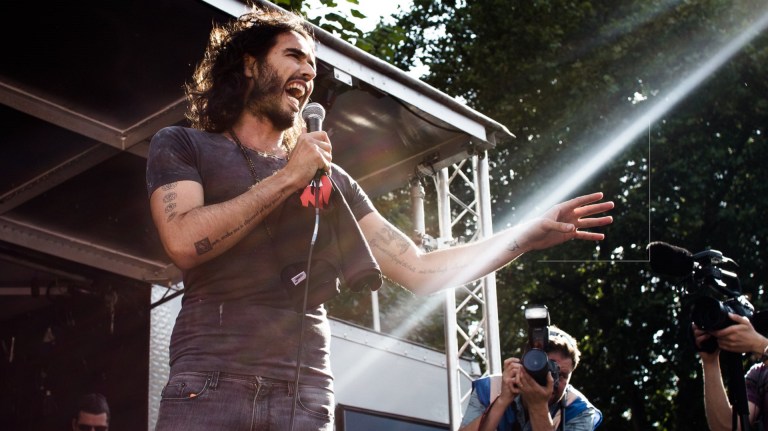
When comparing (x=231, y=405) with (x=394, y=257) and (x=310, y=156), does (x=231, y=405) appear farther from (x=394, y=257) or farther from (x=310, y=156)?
(x=394, y=257)

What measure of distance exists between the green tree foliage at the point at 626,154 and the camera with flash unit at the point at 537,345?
10890 millimetres

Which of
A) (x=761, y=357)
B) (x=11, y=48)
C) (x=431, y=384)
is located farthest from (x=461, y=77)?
(x=761, y=357)

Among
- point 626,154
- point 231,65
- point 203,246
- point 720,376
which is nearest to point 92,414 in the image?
point 720,376

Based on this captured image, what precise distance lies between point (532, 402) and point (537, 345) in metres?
0.29

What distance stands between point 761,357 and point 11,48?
4.36m

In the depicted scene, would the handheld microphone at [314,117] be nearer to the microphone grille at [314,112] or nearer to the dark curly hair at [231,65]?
the microphone grille at [314,112]

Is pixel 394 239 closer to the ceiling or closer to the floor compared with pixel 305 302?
closer to the ceiling

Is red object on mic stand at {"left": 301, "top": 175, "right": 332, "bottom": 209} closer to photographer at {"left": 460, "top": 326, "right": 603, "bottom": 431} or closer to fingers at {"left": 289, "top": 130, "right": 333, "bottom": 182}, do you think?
fingers at {"left": 289, "top": 130, "right": 333, "bottom": 182}

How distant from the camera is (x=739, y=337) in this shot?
3.02m

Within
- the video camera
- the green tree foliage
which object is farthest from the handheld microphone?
the green tree foliage

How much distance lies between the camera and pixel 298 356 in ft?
6.80

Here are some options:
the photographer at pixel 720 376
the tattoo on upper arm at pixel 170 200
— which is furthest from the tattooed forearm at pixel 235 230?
the photographer at pixel 720 376

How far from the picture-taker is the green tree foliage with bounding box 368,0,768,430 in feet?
50.5

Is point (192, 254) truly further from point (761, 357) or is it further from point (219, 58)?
point (761, 357)
